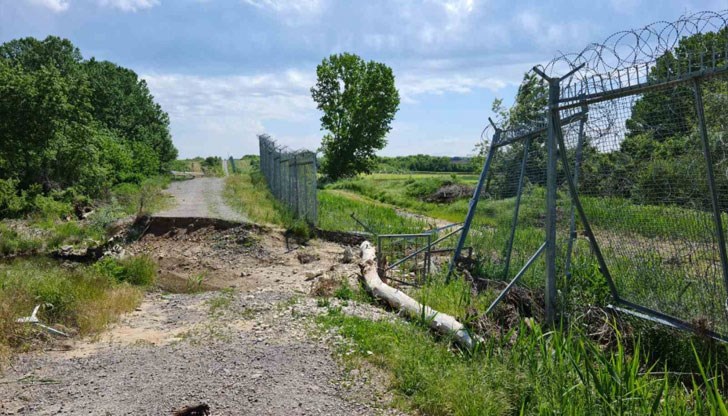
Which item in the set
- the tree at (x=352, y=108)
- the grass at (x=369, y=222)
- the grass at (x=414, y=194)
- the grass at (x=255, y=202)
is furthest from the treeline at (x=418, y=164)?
the grass at (x=369, y=222)

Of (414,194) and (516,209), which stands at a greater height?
(516,209)

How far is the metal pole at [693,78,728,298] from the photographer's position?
4500mm

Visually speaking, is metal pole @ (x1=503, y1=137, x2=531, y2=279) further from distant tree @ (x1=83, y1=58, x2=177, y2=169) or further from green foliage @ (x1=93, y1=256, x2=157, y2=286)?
distant tree @ (x1=83, y1=58, x2=177, y2=169)

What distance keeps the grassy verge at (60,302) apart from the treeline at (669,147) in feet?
19.7

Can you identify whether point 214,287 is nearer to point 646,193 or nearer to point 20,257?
point 20,257

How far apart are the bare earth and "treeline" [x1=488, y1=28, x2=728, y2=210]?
119 inches

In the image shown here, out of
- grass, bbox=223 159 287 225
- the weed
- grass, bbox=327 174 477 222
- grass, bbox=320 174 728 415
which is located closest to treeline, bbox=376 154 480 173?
grass, bbox=327 174 477 222

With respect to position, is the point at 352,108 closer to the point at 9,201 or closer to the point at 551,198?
the point at 9,201

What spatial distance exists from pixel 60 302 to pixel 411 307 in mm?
4400

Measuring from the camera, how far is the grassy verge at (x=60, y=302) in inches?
248

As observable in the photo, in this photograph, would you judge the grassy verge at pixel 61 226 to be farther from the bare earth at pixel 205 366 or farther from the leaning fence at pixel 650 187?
the leaning fence at pixel 650 187

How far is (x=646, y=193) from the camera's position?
5438mm

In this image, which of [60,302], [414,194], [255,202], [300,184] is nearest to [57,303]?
[60,302]

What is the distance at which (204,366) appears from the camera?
5.47 m
